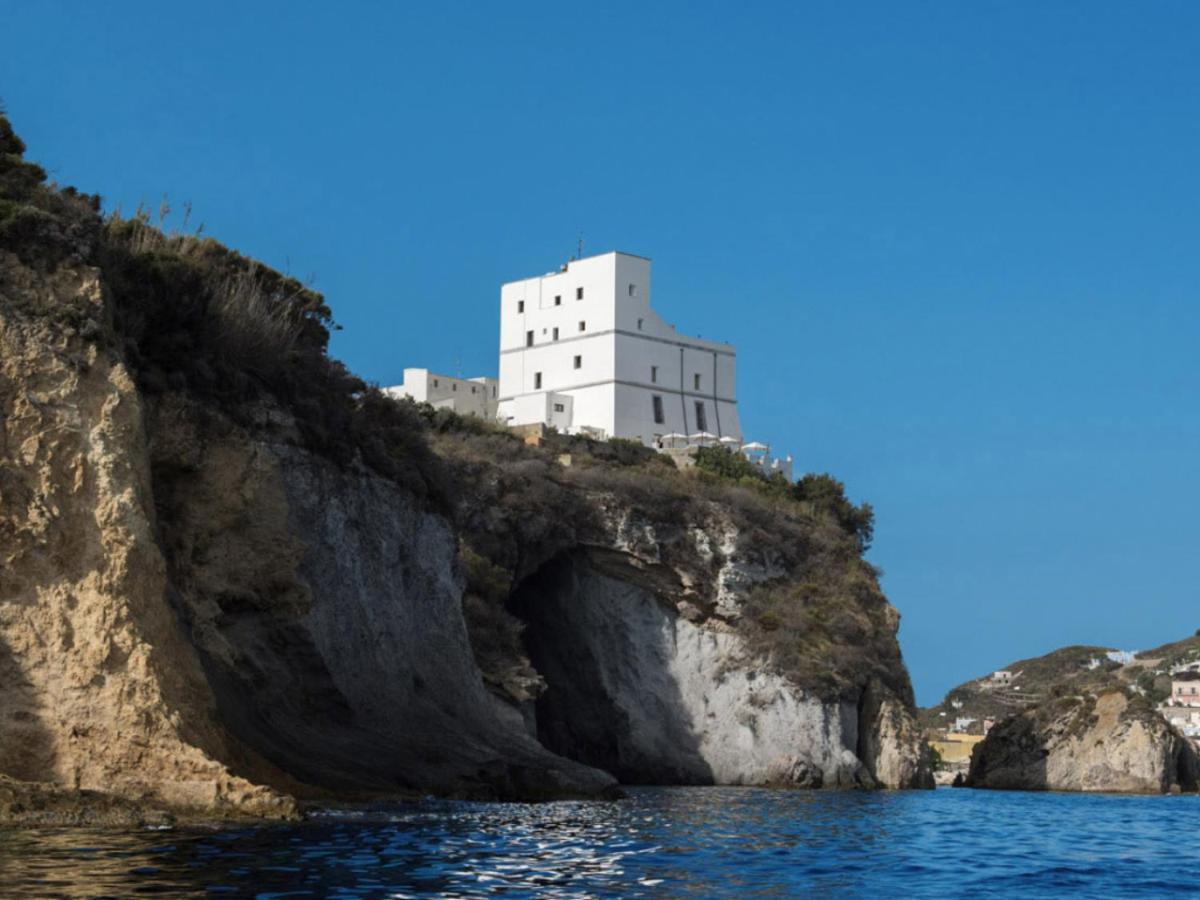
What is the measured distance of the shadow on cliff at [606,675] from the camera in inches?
2217

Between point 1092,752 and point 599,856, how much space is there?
47506 millimetres

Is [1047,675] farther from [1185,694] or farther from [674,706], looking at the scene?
[674,706]

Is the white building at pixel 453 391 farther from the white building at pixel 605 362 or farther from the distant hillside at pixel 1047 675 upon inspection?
the distant hillside at pixel 1047 675

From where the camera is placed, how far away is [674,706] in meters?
57.7

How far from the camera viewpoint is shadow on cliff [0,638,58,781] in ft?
74.9

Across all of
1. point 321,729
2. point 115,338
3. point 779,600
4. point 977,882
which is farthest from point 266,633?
point 779,600

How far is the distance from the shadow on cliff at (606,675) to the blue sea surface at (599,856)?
62.7ft

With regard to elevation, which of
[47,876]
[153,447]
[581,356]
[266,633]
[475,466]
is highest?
[581,356]

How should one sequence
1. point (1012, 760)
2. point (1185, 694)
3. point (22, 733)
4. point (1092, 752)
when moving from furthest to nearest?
point (1185, 694)
point (1012, 760)
point (1092, 752)
point (22, 733)

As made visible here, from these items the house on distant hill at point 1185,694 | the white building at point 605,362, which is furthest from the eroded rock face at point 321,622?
the house on distant hill at point 1185,694

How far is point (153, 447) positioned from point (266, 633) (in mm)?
4408

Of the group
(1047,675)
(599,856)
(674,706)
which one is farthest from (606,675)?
(1047,675)

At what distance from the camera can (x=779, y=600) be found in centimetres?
6084

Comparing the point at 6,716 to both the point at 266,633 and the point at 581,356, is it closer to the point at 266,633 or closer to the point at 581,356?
the point at 266,633
